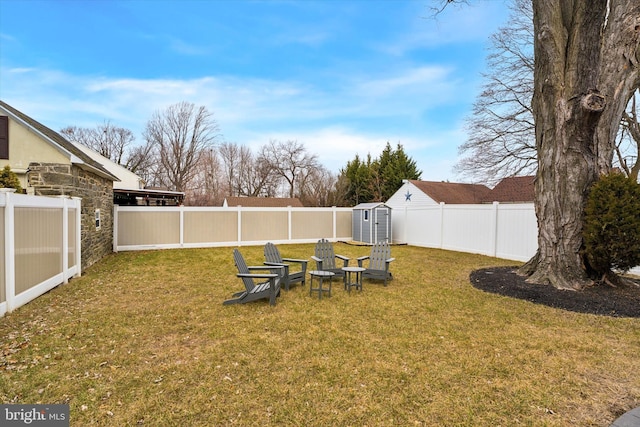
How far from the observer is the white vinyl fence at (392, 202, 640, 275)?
9531mm

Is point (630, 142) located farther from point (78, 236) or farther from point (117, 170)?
point (117, 170)

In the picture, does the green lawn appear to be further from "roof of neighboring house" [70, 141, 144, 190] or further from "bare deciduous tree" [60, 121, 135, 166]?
"bare deciduous tree" [60, 121, 135, 166]

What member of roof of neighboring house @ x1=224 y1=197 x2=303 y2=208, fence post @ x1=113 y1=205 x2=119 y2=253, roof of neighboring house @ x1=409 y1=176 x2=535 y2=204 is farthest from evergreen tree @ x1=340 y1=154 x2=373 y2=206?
fence post @ x1=113 y1=205 x2=119 y2=253

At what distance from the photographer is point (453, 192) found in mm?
22938

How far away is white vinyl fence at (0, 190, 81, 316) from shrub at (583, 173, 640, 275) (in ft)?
30.6

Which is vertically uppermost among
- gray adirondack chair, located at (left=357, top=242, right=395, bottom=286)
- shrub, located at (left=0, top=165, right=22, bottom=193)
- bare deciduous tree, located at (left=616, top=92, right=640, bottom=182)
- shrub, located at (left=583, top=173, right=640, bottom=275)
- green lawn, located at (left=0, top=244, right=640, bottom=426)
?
bare deciduous tree, located at (left=616, top=92, right=640, bottom=182)

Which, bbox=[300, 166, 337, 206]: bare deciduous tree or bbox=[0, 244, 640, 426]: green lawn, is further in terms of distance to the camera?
bbox=[300, 166, 337, 206]: bare deciduous tree

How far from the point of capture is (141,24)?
406 inches

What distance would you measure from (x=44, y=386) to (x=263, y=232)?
11531 millimetres

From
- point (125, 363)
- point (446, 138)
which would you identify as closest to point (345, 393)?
point (125, 363)

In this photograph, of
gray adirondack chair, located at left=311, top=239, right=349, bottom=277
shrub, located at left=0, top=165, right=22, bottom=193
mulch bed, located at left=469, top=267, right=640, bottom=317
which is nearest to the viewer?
mulch bed, located at left=469, top=267, right=640, bottom=317

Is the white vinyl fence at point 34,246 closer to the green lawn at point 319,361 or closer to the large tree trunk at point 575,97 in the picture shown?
the green lawn at point 319,361

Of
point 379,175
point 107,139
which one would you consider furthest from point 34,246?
point 107,139

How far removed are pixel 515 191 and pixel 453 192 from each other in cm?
388
